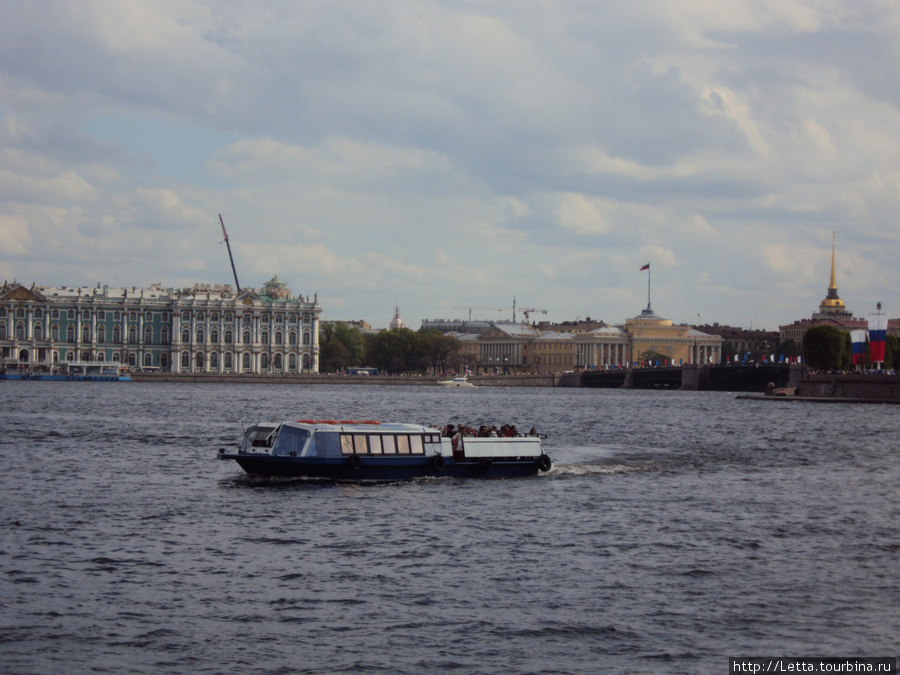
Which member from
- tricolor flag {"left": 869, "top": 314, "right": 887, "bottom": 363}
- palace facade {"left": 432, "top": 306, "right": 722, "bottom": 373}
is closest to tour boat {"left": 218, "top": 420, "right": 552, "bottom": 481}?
tricolor flag {"left": 869, "top": 314, "right": 887, "bottom": 363}

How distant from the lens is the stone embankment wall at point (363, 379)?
358 ft

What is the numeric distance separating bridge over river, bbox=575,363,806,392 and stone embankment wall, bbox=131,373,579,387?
3.66 metres

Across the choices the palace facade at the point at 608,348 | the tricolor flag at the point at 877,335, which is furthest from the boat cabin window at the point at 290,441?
the palace facade at the point at 608,348

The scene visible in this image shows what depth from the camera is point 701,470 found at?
30891mm

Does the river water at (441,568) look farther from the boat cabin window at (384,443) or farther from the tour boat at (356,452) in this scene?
the boat cabin window at (384,443)

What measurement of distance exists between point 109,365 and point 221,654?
345 feet

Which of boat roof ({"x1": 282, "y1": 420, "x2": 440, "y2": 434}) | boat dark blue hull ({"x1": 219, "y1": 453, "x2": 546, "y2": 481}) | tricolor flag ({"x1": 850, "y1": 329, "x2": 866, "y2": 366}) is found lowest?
boat dark blue hull ({"x1": 219, "y1": 453, "x2": 546, "y2": 481})

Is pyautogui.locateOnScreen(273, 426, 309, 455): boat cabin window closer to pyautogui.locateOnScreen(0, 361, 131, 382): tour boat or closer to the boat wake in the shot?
the boat wake

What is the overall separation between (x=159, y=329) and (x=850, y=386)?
229ft

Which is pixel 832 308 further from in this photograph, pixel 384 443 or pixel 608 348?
pixel 384 443

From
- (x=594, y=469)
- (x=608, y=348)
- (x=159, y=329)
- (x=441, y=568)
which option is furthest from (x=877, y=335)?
(x=608, y=348)

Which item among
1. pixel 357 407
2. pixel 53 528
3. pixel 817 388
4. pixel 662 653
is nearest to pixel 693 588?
pixel 662 653

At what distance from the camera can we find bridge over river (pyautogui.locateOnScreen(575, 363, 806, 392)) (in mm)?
93312

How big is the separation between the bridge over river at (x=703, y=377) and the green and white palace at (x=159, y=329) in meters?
29.5
